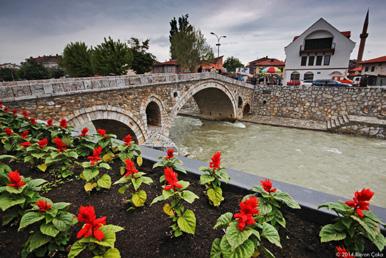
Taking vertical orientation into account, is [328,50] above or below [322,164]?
above

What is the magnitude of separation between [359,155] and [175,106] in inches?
432

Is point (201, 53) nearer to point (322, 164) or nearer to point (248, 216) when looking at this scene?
point (322, 164)

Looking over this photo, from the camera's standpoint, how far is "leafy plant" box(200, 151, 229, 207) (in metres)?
1.76

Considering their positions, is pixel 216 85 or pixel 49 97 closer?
pixel 49 97

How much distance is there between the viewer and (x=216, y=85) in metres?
15.3

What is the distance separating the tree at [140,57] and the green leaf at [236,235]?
1121 inches

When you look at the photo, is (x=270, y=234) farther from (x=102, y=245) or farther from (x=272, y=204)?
(x=102, y=245)

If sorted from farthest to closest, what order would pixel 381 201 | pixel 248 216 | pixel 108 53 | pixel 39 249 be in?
1. pixel 108 53
2. pixel 381 201
3. pixel 39 249
4. pixel 248 216

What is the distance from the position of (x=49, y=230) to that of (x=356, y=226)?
2.10 m

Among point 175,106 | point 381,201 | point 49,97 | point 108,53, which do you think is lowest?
point 381,201

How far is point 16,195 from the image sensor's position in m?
1.47

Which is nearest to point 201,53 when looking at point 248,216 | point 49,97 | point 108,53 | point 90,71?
point 108,53

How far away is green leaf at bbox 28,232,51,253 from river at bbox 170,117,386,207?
27.5 feet

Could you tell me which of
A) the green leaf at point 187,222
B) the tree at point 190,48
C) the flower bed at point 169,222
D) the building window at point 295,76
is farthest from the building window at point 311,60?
the green leaf at point 187,222
